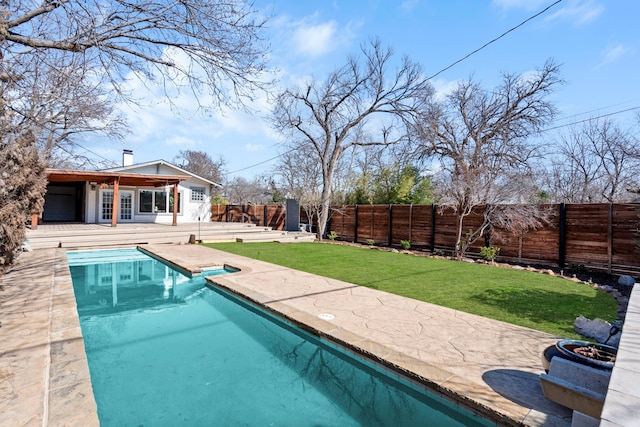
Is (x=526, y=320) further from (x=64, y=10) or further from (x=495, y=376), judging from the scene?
(x=64, y=10)

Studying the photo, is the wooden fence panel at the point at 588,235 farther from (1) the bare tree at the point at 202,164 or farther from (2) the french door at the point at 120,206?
(1) the bare tree at the point at 202,164

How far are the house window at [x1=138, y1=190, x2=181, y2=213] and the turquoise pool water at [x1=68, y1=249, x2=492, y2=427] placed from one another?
15.2 m

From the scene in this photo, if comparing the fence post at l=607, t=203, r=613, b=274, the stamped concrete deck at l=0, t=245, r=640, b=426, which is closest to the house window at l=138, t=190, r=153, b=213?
the stamped concrete deck at l=0, t=245, r=640, b=426

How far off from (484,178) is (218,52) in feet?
29.7

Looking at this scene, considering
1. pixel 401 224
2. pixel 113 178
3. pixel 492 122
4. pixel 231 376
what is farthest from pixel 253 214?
pixel 231 376

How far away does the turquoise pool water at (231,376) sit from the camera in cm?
285

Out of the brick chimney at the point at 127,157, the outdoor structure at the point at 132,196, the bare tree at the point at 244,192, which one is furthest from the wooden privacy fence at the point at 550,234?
the bare tree at the point at 244,192

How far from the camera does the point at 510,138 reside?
61.6 ft

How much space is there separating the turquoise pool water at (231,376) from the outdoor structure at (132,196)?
12.4 m

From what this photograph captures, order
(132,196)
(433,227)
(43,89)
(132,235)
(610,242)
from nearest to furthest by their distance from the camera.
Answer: (43,89)
(610,242)
(433,227)
(132,235)
(132,196)

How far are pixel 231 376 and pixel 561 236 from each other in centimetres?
962

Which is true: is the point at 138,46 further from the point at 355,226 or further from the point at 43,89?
the point at 355,226

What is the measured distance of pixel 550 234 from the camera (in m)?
9.41

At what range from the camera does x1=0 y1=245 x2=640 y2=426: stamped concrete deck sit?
8.06 feet
